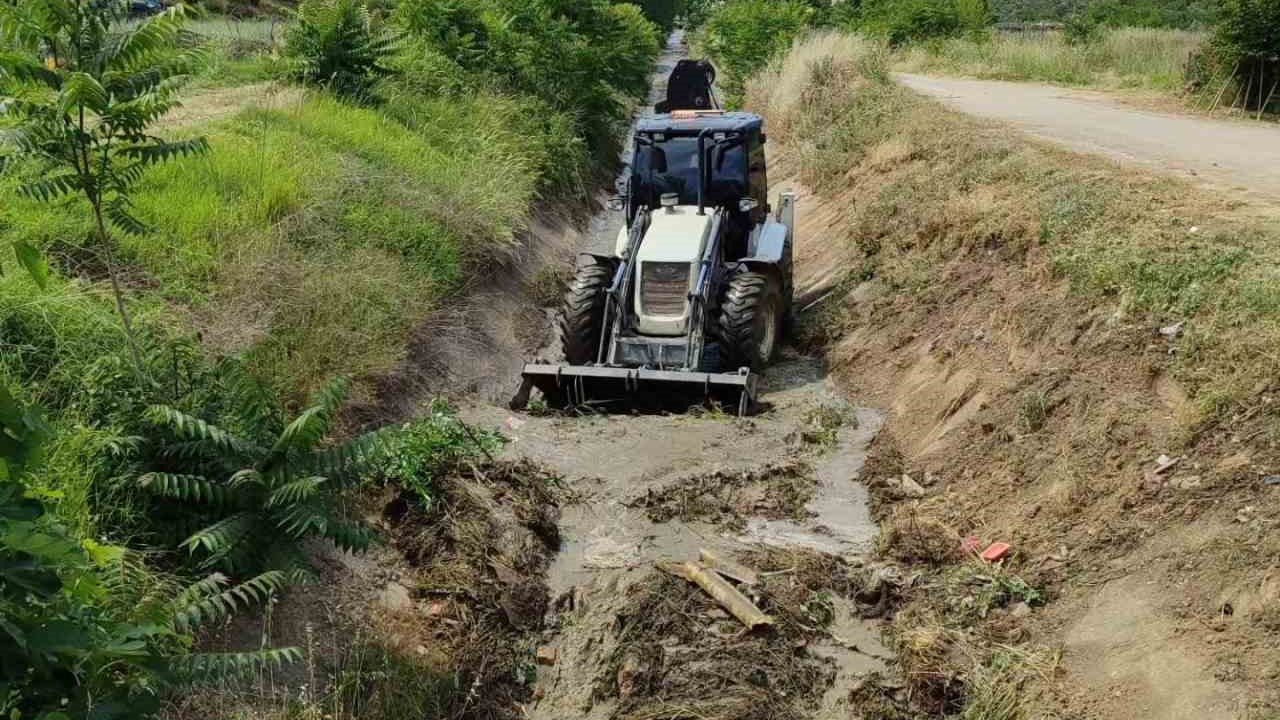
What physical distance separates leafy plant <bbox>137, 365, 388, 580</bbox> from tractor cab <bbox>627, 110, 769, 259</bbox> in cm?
618

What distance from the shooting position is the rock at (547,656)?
6141 millimetres

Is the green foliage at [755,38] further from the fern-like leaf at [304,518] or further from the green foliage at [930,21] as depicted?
the fern-like leaf at [304,518]

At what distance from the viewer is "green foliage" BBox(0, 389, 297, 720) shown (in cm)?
306

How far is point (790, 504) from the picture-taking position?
8070mm

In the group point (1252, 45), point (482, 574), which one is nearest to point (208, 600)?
point (482, 574)

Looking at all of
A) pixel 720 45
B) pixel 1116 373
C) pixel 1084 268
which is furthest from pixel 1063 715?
pixel 720 45

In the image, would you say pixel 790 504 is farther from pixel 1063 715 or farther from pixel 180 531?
pixel 180 531

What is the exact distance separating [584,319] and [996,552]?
16.0 ft

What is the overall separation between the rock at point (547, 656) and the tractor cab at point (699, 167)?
19.8 ft

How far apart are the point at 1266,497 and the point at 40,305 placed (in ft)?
22.4

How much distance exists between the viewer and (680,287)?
10.2 m

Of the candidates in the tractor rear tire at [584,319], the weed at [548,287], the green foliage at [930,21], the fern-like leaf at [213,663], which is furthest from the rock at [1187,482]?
the green foliage at [930,21]

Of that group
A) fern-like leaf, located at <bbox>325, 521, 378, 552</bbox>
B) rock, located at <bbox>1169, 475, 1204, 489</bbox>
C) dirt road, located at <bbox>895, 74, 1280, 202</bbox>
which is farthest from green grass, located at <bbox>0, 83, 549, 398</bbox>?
dirt road, located at <bbox>895, 74, 1280, 202</bbox>

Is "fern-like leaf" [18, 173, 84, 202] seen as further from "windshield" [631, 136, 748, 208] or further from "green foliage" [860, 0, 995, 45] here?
"green foliage" [860, 0, 995, 45]
